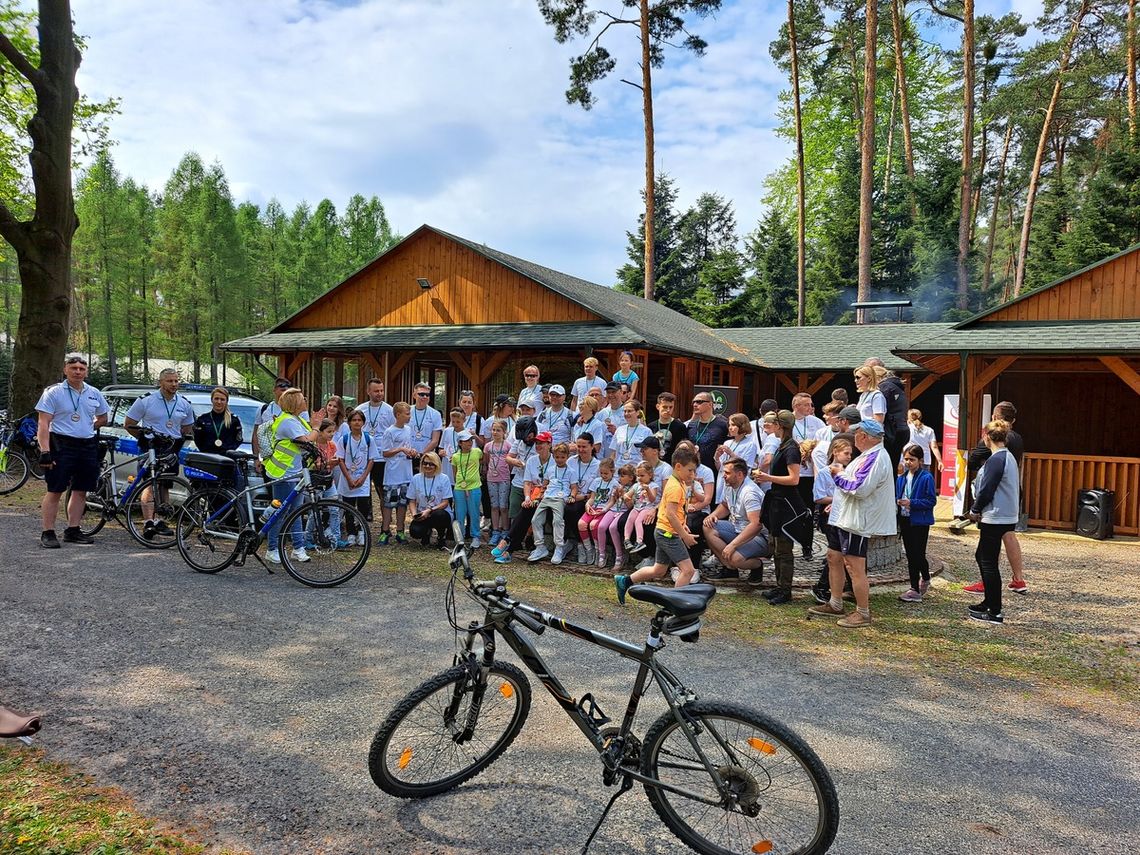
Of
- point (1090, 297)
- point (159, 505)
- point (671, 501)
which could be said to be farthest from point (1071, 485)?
point (159, 505)

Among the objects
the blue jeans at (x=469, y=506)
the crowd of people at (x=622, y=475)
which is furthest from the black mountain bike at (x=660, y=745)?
the blue jeans at (x=469, y=506)

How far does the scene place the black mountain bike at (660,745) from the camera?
254 cm

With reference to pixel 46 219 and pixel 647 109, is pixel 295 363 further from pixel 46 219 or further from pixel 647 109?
pixel 647 109

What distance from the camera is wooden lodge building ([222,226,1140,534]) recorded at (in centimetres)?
1201

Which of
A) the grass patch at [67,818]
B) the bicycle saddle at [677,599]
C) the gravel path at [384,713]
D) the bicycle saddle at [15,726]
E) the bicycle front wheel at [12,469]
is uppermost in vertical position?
the bicycle saddle at [677,599]

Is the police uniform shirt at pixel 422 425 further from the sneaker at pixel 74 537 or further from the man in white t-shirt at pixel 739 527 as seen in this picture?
the man in white t-shirt at pixel 739 527

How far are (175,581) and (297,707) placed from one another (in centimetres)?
316

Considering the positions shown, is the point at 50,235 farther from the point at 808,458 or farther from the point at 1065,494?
the point at 1065,494

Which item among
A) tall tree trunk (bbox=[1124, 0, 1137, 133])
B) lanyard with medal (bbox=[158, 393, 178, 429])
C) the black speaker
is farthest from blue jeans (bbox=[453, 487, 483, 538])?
tall tree trunk (bbox=[1124, 0, 1137, 133])

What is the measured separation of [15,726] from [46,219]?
11.2 meters

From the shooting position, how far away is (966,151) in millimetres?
26609

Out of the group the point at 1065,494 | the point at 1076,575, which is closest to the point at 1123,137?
the point at 1065,494

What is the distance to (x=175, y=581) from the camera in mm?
6195

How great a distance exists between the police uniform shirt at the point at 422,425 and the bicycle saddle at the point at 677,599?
667 cm
